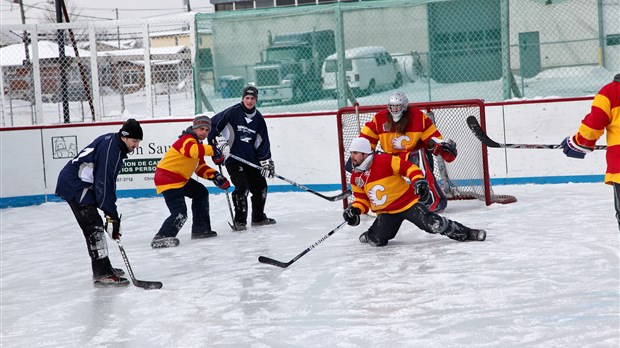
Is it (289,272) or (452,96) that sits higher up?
(452,96)

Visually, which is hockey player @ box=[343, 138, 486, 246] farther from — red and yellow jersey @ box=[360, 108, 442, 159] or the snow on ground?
red and yellow jersey @ box=[360, 108, 442, 159]

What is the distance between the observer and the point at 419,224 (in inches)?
233

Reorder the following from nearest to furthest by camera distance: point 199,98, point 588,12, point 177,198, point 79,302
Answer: point 79,302, point 177,198, point 588,12, point 199,98

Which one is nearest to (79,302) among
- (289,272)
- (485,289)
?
(289,272)

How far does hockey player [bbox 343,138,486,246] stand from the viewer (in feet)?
19.2

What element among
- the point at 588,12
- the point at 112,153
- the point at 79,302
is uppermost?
the point at 588,12

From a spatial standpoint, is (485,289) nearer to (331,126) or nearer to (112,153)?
(112,153)

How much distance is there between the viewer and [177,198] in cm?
689

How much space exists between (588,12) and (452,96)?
149cm

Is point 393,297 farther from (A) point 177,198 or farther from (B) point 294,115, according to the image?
(B) point 294,115

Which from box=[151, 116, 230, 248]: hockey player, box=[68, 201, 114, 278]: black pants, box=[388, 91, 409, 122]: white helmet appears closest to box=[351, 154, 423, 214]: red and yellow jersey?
box=[388, 91, 409, 122]: white helmet

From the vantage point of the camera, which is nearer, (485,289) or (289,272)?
(485,289)

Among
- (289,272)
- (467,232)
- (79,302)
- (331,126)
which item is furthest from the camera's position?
(331,126)

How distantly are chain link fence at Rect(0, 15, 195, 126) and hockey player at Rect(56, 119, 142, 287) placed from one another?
4.65m
